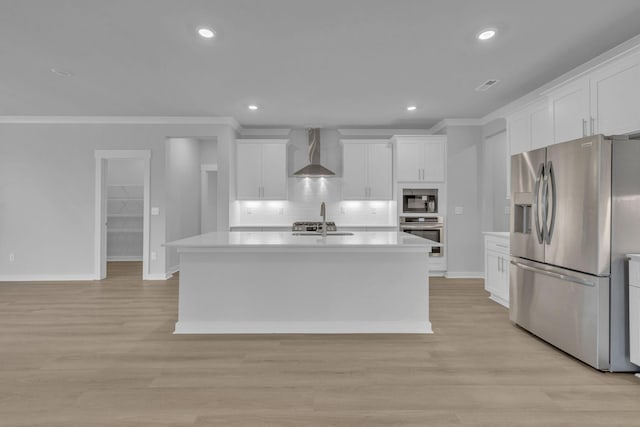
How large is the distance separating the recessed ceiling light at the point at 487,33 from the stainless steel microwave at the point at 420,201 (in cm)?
330

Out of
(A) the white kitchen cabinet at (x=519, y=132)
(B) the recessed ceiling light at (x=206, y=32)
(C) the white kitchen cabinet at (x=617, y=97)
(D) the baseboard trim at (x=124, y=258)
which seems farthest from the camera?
(D) the baseboard trim at (x=124, y=258)

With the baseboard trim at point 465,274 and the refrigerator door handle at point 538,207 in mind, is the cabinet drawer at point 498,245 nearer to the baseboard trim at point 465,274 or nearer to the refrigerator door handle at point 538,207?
the refrigerator door handle at point 538,207

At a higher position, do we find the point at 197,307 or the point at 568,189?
the point at 568,189

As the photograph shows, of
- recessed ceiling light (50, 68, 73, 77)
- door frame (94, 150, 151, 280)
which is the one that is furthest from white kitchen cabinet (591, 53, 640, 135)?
door frame (94, 150, 151, 280)

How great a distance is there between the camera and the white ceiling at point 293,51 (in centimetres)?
268

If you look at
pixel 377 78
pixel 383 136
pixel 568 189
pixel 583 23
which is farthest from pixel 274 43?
pixel 383 136

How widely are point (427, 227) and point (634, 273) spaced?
143 inches

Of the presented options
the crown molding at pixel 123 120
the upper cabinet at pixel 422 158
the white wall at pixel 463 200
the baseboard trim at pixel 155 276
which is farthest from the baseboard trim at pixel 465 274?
the baseboard trim at pixel 155 276

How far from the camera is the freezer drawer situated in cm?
257

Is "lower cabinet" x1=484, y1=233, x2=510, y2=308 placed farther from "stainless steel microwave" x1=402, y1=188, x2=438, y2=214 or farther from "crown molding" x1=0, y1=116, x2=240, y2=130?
"crown molding" x1=0, y1=116, x2=240, y2=130

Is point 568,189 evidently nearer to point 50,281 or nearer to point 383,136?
point 383,136

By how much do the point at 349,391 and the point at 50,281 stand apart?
5840 millimetres

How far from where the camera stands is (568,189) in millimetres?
2812

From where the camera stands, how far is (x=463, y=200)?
612 cm
